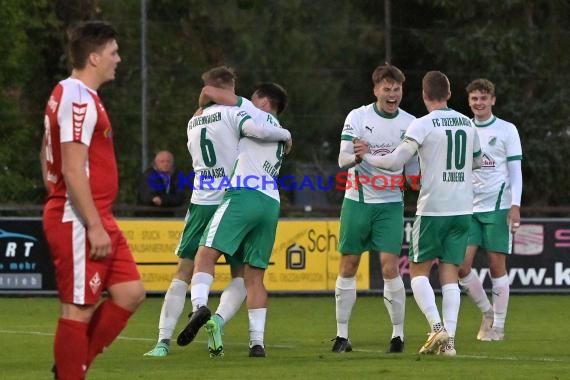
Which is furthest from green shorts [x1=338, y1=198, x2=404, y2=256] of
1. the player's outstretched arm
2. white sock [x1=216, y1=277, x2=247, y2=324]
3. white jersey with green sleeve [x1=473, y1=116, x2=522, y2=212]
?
the player's outstretched arm

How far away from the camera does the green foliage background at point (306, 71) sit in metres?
24.8

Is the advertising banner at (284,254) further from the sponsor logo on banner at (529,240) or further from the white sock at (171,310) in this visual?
the white sock at (171,310)

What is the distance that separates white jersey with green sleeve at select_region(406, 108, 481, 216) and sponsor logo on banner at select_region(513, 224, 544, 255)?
30.1 feet

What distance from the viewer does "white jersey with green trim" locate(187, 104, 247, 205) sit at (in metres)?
11.3

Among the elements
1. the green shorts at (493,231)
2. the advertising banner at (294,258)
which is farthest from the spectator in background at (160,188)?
the green shorts at (493,231)

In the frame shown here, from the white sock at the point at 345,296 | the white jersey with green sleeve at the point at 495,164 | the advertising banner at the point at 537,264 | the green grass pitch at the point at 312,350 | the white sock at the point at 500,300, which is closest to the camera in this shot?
the green grass pitch at the point at 312,350

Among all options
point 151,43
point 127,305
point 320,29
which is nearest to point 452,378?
point 127,305

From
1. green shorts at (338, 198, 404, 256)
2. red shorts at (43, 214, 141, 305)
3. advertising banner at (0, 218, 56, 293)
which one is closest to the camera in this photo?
red shorts at (43, 214, 141, 305)

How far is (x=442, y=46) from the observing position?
2978 cm

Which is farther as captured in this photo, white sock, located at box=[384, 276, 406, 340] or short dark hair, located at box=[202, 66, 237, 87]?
white sock, located at box=[384, 276, 406, 340]

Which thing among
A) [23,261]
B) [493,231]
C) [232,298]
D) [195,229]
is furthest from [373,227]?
[23,261]

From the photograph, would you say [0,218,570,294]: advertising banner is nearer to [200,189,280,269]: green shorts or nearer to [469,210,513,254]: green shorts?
[469,210,513,254]: green shorts

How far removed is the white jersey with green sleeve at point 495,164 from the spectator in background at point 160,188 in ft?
22.7

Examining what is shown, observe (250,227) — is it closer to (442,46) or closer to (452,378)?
(452,378)
